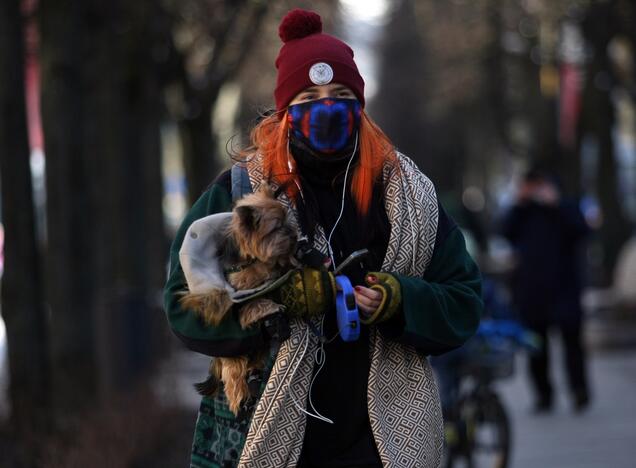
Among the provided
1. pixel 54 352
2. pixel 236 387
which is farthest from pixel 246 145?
pixel 54 352

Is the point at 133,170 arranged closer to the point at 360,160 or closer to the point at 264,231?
the point at 360,160

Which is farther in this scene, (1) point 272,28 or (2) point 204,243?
(1) point 272,28

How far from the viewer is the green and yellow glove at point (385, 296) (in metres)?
3.26

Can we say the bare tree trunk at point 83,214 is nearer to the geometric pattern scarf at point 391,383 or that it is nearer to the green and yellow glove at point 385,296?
the geometric pattern scarf at point 391,383

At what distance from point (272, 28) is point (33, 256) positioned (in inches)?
466

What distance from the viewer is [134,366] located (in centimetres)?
1020

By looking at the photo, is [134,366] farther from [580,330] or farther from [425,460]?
[425,460]

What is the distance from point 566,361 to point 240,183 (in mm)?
7653

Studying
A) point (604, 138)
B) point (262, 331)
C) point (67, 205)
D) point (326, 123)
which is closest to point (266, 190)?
point (326, 123)

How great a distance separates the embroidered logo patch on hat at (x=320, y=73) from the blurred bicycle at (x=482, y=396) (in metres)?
4.21

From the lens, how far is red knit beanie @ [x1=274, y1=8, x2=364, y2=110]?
3492 millimetres

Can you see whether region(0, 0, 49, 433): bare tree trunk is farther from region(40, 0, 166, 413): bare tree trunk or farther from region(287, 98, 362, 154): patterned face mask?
region(287, 98, 362, 154): patterned face mask

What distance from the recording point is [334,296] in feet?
10.6

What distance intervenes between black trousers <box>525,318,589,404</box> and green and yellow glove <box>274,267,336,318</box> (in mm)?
7399
